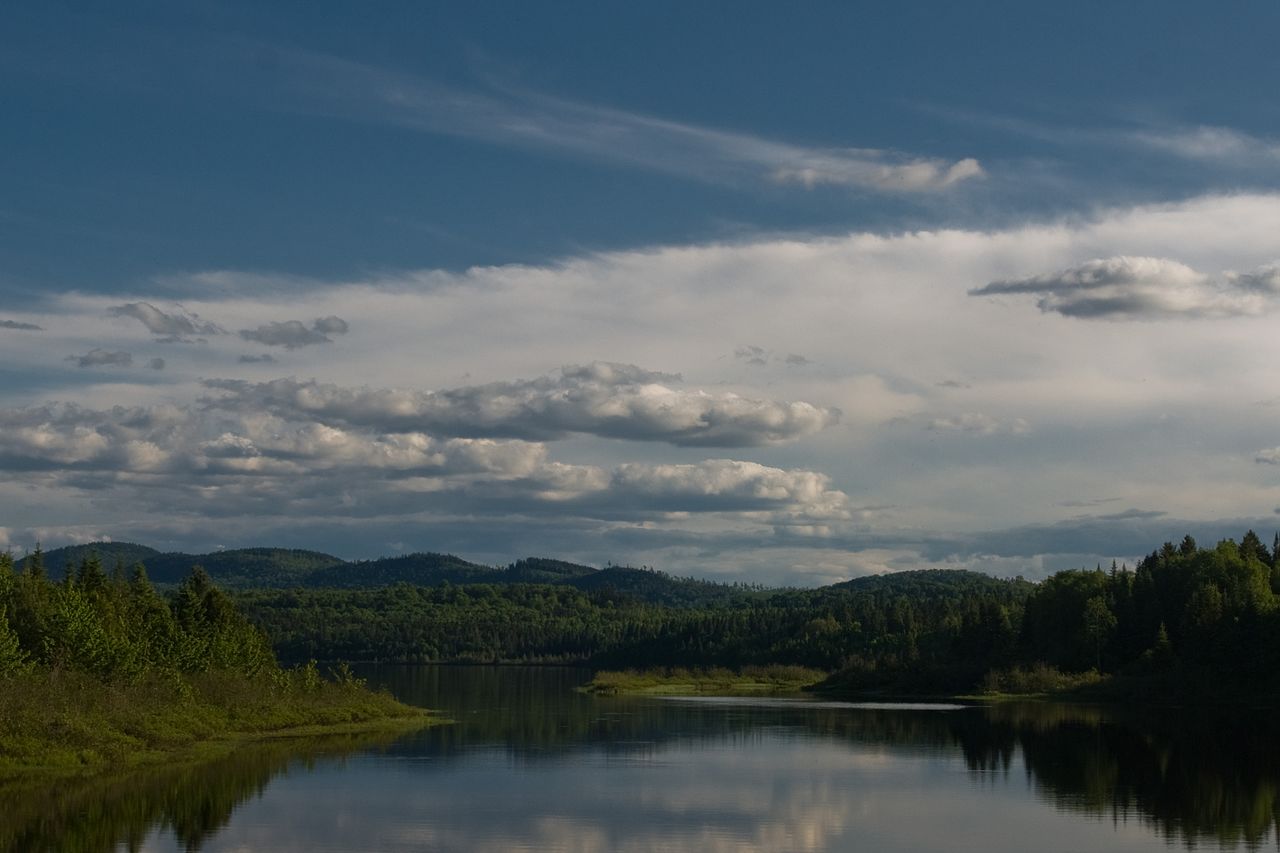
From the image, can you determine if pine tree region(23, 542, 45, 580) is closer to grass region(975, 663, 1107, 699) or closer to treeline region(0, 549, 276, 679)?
treeline region(0, 549, 276, 679)

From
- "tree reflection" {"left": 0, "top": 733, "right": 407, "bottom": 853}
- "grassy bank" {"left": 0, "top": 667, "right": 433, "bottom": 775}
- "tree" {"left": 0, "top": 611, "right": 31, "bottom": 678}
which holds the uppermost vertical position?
"tree" {"left": 0, "top": 611, "right": 31, "bottom": 678}

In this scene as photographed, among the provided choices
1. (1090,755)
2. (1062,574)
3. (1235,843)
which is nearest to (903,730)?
(1090,755)

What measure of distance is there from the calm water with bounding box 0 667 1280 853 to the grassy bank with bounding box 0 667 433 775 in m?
4.11

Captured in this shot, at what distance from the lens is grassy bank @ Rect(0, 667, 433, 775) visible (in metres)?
67.6

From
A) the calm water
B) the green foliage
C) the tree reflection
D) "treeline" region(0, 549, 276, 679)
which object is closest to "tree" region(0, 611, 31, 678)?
"treeline" region(0, 549, 276, 679)

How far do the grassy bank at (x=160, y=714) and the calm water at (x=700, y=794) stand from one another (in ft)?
13.5

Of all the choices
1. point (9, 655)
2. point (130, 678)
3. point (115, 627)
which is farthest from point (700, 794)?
point (115, 627)

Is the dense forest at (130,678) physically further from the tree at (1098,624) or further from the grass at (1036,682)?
the tree at (1098,624)

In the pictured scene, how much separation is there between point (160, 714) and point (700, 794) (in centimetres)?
3678

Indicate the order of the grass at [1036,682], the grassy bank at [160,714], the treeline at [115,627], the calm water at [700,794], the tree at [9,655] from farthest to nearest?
the grass at [1036,682] < the treeline at [115,627] < the tree at [9,655] < the grassy bank at [160,714] < the calm water at [700,794]

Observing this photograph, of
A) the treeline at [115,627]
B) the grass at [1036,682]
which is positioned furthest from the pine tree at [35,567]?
the grass at [1036,682]

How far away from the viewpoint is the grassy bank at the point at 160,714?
67.6m

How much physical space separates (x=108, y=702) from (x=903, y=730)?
5784 centimetres

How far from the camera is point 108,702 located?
78562 mm
